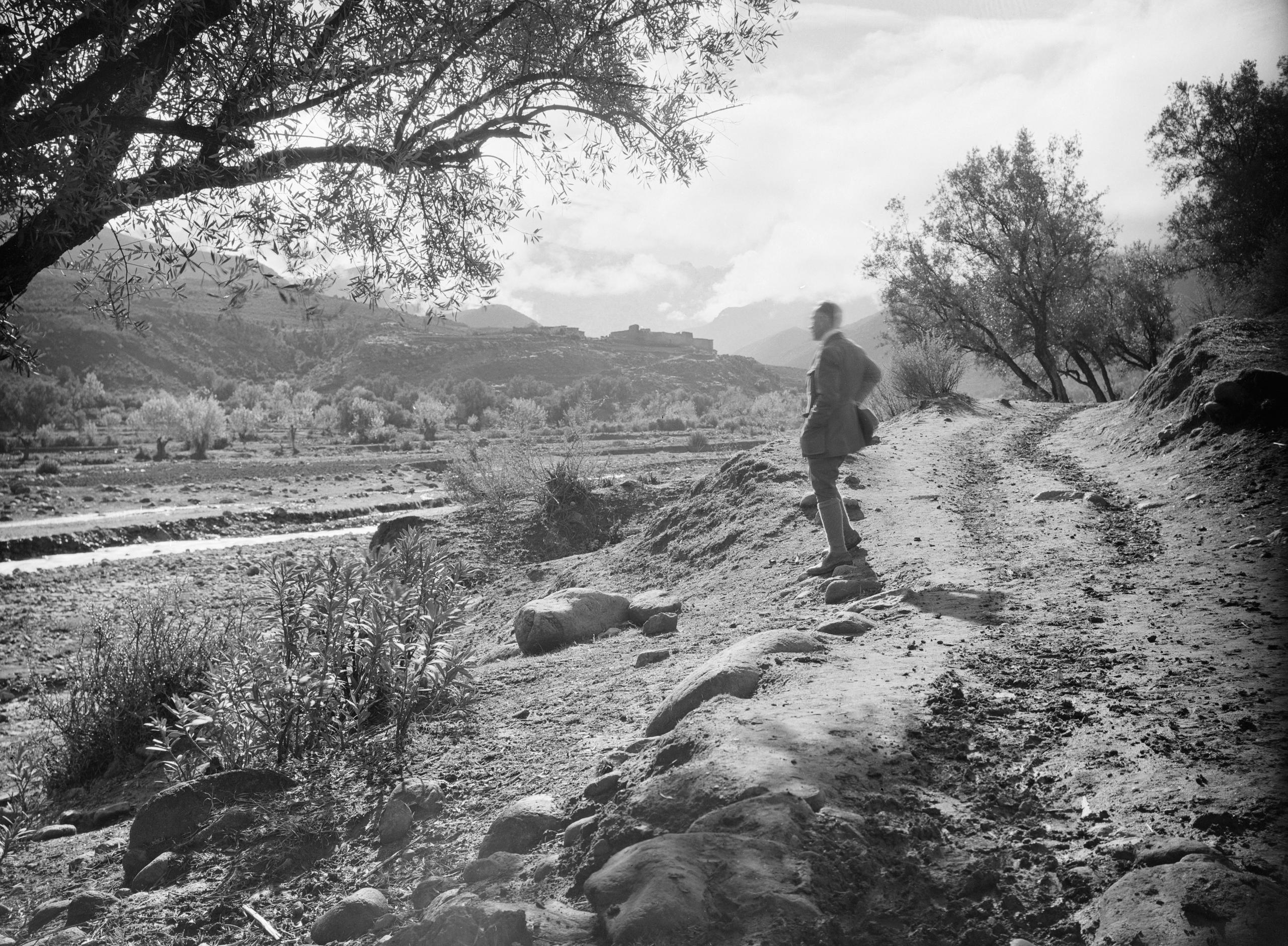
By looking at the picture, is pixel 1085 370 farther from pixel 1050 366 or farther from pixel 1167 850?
pixel 1167 850

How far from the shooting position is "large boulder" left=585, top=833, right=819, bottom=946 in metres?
2.41

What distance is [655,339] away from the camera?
110 m

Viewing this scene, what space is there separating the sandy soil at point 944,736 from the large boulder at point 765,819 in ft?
0.26

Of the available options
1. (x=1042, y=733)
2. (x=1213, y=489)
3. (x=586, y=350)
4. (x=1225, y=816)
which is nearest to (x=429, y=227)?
(x=1042, y=733)

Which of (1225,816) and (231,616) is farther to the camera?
(231,616)

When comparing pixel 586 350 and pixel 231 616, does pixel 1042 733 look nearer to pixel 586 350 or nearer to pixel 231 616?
pixel 231 616

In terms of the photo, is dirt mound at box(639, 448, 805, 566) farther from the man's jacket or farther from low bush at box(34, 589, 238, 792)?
low bush at box(34, 589, 238, 792)

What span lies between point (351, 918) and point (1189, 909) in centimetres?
293

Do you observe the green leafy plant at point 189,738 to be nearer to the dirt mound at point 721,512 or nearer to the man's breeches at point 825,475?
the man's breeches at point 825,475

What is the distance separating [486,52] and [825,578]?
516 centimetres

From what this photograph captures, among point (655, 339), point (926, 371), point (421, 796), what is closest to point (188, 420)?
point (926, 371)

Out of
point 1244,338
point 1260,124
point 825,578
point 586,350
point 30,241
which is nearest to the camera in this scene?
point 30,241

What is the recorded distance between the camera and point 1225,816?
8.12 feet

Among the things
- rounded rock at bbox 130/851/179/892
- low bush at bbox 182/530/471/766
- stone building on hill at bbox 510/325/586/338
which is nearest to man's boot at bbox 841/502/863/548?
low bush at bbox 182/530/471/766
